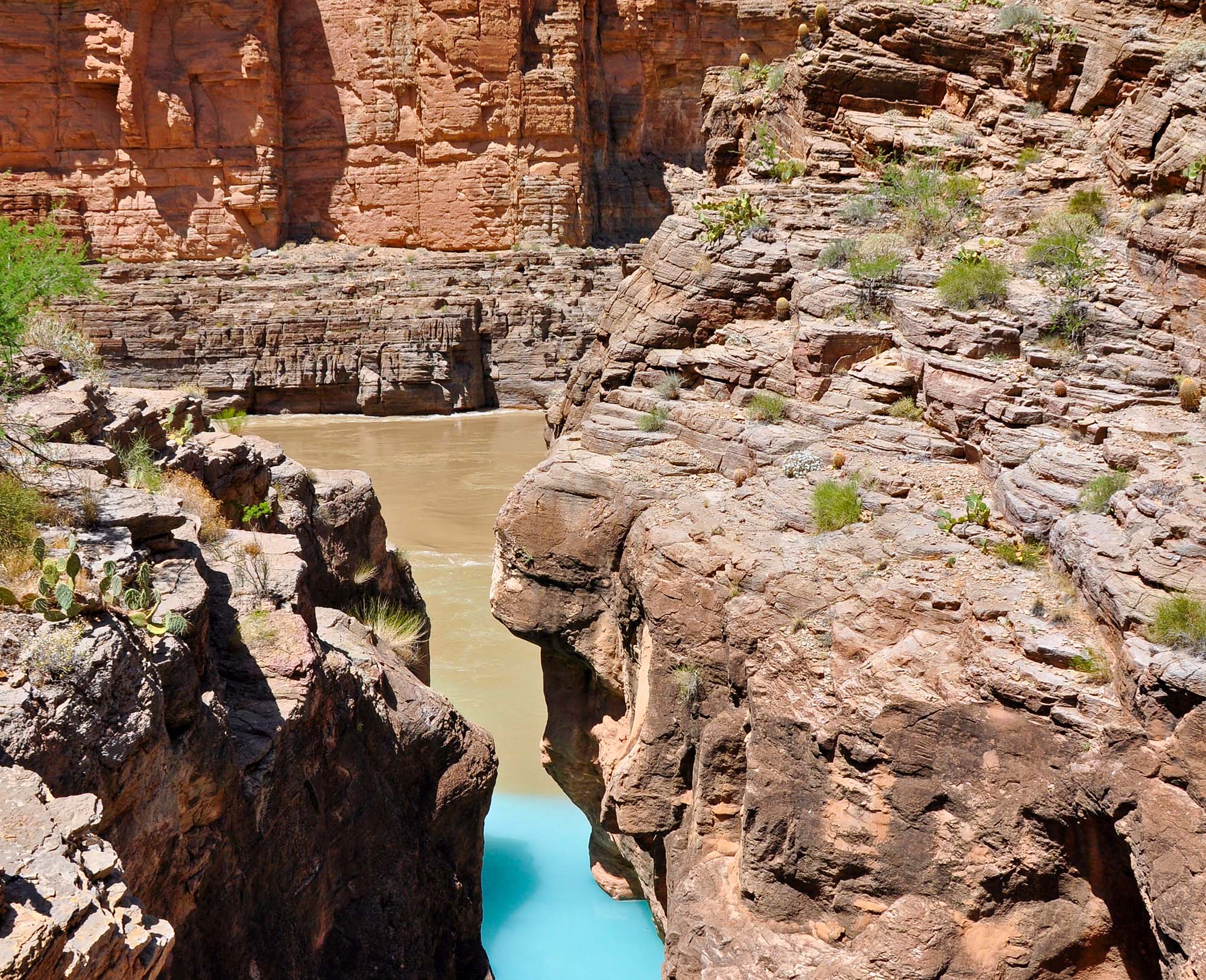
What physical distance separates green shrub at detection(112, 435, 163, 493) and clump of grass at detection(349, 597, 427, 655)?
3.13 metres

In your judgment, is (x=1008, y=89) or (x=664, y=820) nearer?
(x=664, y=820)

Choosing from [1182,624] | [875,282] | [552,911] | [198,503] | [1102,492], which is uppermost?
[875,282]

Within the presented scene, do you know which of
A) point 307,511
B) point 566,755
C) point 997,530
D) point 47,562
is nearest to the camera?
point 47,562

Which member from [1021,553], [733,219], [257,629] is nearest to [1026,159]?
[733,219]

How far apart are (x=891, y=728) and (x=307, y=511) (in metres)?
7.19

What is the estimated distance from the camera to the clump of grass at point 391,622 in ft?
37.0

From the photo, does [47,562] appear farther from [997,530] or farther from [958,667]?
[997,530]

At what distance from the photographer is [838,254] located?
383 inches

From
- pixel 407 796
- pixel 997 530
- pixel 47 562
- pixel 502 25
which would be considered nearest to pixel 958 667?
pixel 997 530

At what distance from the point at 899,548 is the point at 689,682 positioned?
1811 millimetres

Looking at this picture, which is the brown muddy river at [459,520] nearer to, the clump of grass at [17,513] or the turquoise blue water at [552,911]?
the turquoise blue water at [552,911]

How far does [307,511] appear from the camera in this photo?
10891mm

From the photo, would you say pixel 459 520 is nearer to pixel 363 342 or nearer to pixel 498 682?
pixel 498 682

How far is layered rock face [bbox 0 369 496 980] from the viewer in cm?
436
